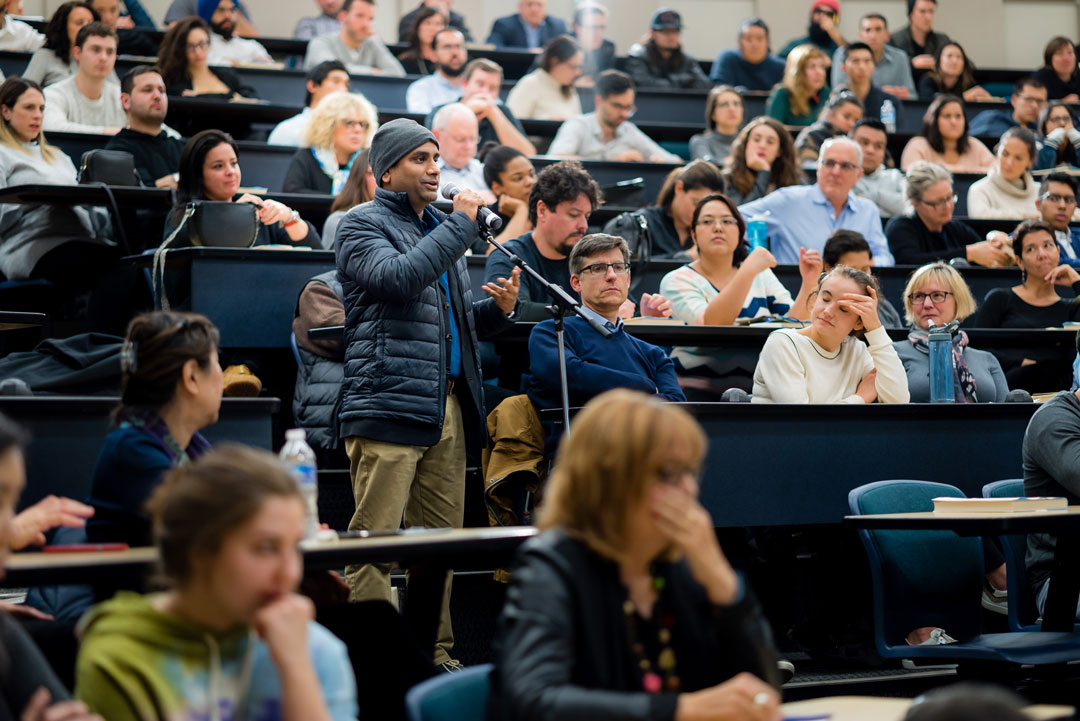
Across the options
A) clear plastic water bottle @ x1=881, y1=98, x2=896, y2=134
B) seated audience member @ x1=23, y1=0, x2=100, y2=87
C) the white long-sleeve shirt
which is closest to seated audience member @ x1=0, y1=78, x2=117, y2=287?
seated audience member @ x1=23, y1=0, x2=100, y2=87

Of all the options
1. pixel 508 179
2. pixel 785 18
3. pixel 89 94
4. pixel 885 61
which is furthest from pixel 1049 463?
pixel 785 18

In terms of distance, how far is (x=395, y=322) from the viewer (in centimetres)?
331

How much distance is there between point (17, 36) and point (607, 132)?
133 inches

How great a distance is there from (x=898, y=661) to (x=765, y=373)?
985 mm

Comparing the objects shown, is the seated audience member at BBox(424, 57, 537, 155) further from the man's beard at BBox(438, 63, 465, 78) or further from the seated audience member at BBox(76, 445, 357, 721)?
the seated audience member at BBox(76, 445, 357, 721)

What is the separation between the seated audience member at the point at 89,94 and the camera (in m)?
5.94

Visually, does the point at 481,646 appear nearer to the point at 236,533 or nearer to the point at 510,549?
the point at 510,549

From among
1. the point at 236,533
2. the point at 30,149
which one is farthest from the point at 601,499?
the point at 30,149

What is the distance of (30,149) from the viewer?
5156 mm

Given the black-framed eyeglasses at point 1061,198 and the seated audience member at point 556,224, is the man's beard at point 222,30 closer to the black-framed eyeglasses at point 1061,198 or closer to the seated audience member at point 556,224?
the seated audience member at point 556,224

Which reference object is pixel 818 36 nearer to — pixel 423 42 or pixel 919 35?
pixel 919 35

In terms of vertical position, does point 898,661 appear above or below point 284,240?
below

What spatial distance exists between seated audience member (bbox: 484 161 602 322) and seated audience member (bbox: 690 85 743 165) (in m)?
3.12

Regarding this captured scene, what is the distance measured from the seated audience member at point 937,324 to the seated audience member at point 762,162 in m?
1.69
